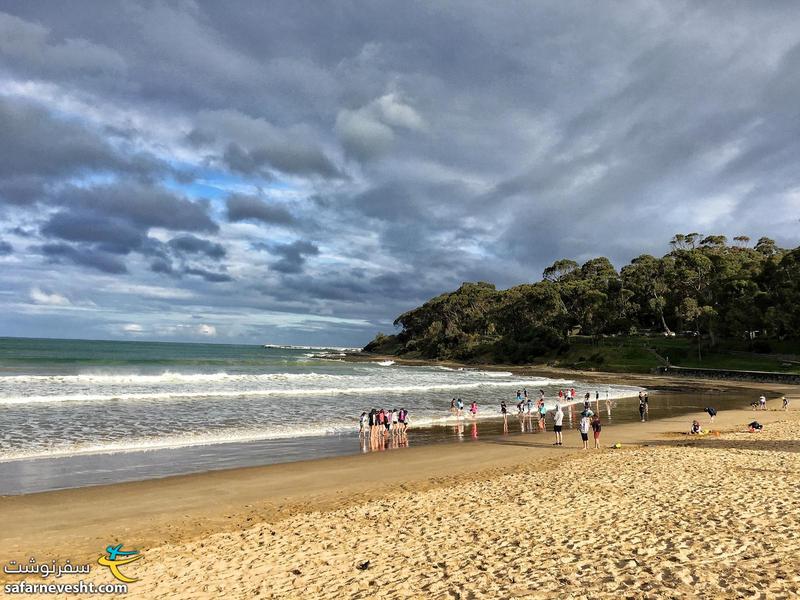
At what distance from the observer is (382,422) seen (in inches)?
894

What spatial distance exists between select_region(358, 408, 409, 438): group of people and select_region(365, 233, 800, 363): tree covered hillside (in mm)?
60145

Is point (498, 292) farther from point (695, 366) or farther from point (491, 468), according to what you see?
point (491, 468)

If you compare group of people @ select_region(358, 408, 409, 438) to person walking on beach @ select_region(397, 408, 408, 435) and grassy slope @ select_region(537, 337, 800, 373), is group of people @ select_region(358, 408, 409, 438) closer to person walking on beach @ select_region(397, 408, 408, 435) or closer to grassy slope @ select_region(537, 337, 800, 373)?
person walking on beach @ select_region(397, 408, 408, 435)

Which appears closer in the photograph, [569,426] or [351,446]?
[351,446]

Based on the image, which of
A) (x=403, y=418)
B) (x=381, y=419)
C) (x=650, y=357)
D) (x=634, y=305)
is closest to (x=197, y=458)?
(x=381, y=419)

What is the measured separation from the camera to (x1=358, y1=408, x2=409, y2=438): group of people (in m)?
22.3

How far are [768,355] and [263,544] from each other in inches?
3041

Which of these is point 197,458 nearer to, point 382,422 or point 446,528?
point 382,422

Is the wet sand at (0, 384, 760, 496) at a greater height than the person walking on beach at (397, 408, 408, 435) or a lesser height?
lesser

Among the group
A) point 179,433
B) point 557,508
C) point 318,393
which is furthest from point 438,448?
point 318,393

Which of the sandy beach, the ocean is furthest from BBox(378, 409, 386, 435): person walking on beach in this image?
the sandy beach

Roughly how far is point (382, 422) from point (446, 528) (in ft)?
42.5

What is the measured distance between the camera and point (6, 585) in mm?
7973

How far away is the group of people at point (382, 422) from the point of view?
73.3 feet
